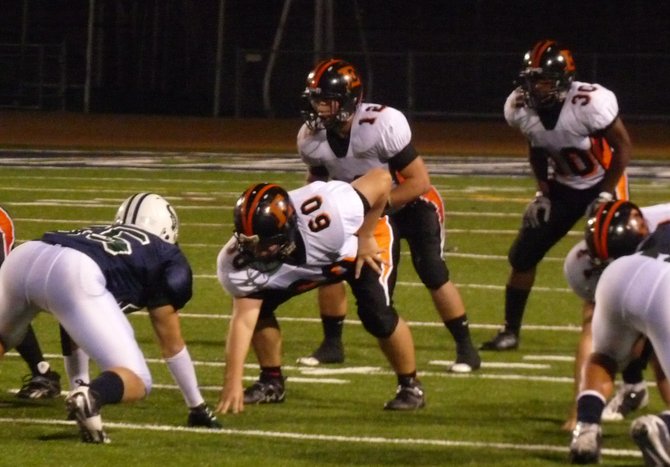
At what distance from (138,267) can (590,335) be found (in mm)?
1691

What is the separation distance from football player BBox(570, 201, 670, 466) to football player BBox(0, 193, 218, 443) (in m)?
1.46

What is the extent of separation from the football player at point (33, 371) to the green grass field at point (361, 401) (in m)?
0.09

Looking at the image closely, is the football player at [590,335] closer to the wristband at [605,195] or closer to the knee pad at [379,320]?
the knee pad at [379,320]

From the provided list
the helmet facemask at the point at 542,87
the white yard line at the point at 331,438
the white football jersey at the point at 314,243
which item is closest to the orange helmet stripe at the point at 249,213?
the white football jersey at the point at 314,243

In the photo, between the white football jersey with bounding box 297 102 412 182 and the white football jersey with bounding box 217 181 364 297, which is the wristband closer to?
the white football jersey with bounding box 297 102 412 182

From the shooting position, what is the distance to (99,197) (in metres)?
14.5

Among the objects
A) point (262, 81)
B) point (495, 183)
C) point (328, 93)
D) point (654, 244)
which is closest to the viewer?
point (654, 244)

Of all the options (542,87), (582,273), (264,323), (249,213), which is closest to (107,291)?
(249,213)

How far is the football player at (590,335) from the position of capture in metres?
5.71

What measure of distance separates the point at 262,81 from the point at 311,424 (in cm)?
1920

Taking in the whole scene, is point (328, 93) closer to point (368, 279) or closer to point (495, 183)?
point (368, 279)

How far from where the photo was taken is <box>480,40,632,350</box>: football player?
783cm

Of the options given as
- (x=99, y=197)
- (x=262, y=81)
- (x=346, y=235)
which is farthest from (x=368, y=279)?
(x=262, y=81)

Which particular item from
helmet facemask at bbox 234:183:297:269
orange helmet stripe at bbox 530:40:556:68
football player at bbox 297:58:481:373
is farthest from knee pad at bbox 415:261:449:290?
helmet facemask at bbox 234:183:297:269
